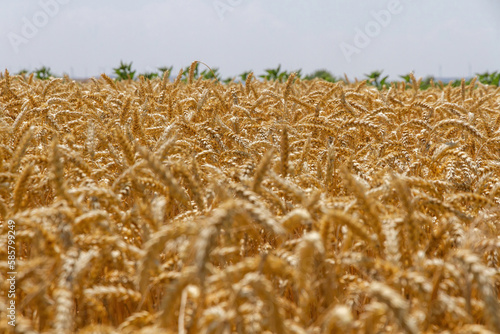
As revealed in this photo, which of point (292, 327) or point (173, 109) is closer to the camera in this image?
point (292, 327)

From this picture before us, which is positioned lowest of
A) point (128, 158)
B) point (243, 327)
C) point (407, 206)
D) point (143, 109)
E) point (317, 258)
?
point (243, 327)

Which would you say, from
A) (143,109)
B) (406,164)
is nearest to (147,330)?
(406,164)

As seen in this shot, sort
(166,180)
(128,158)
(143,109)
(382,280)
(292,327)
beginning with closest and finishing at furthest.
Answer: (292,327), (382,280), (166,180), (128,158), (143,109)

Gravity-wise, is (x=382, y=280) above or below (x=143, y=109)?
below

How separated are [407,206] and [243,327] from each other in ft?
1.55

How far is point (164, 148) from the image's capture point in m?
1.65

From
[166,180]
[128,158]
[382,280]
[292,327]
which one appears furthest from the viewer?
[128,158]

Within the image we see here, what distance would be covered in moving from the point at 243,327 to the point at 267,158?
413 mm

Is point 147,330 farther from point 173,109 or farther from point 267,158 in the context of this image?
point 173,109

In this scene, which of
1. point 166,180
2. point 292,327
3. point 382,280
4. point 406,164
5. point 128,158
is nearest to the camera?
point 292,327

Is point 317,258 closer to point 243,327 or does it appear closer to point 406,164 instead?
point 243,327

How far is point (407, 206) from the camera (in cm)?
109

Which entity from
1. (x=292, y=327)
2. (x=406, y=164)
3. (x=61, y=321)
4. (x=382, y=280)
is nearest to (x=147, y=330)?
(x=61, y=321)

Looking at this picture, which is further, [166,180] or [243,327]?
[166,180]
